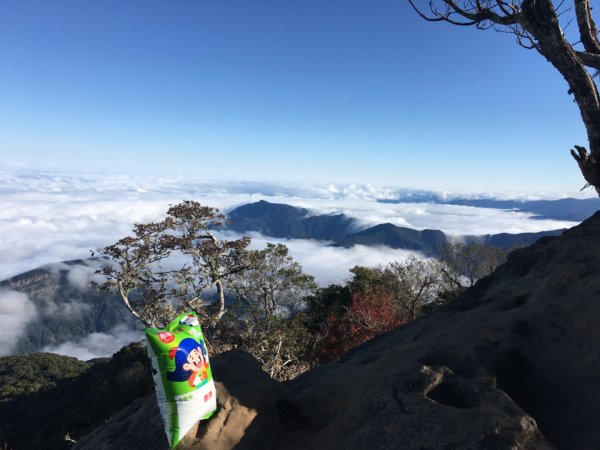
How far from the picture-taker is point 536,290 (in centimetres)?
830

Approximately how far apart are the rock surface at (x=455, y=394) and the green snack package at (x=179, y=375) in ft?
1.35

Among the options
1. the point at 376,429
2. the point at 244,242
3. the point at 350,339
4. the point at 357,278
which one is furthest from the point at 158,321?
the point at 357,278

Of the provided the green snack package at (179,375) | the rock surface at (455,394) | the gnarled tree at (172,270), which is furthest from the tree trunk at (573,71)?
the gnarled tree at (172,270)

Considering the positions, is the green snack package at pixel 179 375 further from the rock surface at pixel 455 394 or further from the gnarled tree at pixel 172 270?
the gnarled tree at pixel 172 270

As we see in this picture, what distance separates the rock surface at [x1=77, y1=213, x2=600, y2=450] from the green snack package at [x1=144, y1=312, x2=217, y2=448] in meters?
0.41

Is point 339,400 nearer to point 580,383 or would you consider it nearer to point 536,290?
point 580,383

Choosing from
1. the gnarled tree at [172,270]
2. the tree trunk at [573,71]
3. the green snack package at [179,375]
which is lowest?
the gnarled tree at [172,270]

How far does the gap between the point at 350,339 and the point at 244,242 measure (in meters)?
10.4

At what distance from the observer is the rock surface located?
15.3 ft

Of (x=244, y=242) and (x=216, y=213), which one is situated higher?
(x=216, y=213)

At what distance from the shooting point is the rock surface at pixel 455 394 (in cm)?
467

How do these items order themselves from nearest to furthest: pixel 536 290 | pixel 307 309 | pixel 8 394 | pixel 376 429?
pixel 376 429 < pixel 536 290 < pixel 307 309 < pixel 8 394

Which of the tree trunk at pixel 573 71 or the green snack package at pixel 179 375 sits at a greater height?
the tree trunk at pixel 573 71

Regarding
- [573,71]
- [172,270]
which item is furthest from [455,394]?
[172,270]
